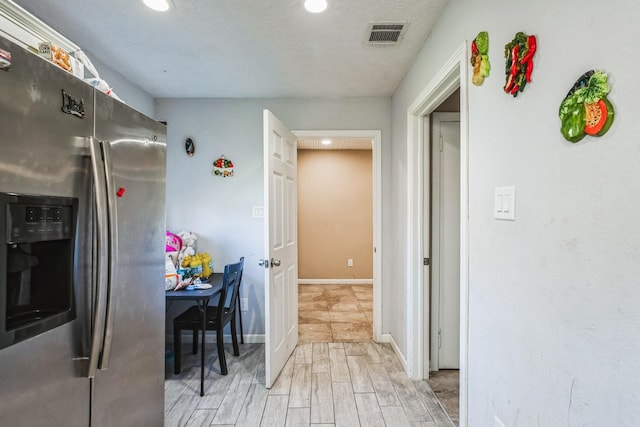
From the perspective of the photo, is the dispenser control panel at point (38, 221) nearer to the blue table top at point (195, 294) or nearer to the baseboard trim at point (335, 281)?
the blue table top at point (195, 294)

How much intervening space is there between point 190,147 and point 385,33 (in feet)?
6.95

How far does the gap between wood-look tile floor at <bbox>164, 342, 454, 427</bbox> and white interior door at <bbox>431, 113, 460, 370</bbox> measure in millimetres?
593

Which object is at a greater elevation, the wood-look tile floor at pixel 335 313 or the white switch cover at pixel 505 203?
the white switch cover at pixel 505 203

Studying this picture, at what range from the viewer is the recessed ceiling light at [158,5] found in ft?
5.58

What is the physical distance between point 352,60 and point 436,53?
0.68m

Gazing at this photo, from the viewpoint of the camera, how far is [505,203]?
121 centimetres

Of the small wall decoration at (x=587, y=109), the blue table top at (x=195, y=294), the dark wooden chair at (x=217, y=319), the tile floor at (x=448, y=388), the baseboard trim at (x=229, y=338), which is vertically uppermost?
the small wall decoration at (x=587, y=109)

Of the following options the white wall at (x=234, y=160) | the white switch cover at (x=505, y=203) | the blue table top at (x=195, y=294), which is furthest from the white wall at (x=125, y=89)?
the white switch cover at (x=505, y=203)

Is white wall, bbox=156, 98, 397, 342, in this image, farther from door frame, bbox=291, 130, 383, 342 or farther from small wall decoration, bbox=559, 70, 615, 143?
small wall decoration, bbox=559, 70, 615, 143

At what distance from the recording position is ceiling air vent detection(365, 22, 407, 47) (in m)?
1.93

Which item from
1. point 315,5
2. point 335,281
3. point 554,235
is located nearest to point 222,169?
point 315,5

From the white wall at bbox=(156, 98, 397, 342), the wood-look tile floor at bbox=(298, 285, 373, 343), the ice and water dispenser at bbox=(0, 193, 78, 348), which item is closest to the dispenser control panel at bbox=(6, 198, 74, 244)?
the ice and water dispenser at bbox=(0, 193, 78, 348)

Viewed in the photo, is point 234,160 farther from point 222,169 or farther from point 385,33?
point 385,33

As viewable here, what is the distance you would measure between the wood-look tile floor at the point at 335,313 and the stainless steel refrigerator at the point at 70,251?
7.19ft
